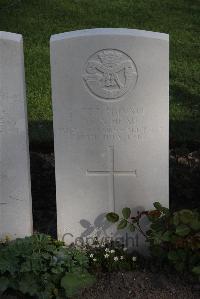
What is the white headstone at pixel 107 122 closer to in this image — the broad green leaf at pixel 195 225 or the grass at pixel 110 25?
the broad green leaf at pixel 195 225

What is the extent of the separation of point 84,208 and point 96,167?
0.31 meters

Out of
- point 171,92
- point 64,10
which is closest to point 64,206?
point 171,92

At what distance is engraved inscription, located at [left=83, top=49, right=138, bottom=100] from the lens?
4180 millimetres

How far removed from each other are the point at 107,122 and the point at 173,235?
33.2 inches

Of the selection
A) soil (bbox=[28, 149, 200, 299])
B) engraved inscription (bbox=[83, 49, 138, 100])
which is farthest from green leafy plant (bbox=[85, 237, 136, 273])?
engraved inscription (bbox=[83, 49, 138, 100])

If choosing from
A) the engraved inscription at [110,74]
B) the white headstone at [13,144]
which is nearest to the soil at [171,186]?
the white headstone at [13,144]

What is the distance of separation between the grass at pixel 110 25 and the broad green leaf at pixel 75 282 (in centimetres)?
229

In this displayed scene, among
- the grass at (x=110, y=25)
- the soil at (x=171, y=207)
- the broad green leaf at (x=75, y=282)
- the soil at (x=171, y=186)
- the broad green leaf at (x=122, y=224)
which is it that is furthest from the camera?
the grass at (x=110, y=25)

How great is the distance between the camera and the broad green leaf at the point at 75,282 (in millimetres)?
4086

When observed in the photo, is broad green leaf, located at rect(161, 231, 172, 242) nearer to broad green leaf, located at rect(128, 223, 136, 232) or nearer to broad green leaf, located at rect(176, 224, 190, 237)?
broad green leaf, located at rect(176, 224, 190, 237)

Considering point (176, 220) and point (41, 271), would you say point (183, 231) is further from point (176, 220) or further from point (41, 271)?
point (41, 271)

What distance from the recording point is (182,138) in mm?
6379

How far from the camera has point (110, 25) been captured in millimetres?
10070

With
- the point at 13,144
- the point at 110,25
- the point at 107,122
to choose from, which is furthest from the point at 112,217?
the point at 110,25
